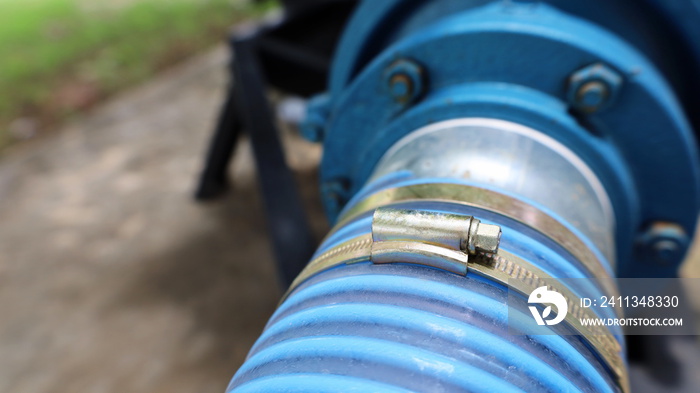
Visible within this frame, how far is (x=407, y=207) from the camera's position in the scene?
51cm

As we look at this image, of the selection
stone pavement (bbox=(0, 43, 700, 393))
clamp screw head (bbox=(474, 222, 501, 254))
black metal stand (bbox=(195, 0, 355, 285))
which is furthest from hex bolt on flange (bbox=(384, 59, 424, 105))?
stone pavement (bbox=(0, 43, 700, 393))

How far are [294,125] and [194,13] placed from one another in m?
1.53

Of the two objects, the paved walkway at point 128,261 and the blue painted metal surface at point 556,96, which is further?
the paved walkway at point 128,261

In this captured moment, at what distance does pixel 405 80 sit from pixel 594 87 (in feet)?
0.77

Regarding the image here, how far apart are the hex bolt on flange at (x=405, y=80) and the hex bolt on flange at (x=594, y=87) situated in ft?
0.63

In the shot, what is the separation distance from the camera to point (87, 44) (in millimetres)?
2852

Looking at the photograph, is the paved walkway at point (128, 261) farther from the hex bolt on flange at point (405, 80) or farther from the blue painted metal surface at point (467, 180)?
the hex bolt on flange at point (405, 80)

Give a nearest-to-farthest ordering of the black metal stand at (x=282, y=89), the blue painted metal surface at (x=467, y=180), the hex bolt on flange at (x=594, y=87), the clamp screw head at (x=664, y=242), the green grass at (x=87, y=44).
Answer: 1. the blue painted metal surface at (x=467, y=180)
2. the hex bolt on flange at (x=594, y=87)
3. the clamp screw head at (x=664, y=242)
4. the black metal stand at (x=282, y=89)
5. the green grass at (x=87, y=44)

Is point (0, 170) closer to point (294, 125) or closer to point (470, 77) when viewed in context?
point (294, 125)

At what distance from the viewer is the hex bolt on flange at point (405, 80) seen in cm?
68

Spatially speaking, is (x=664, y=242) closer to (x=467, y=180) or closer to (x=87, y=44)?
(x=467, y=180)

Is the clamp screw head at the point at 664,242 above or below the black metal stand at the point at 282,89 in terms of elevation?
below

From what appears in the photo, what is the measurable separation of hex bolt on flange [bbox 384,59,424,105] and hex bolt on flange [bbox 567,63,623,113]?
0.19 metres

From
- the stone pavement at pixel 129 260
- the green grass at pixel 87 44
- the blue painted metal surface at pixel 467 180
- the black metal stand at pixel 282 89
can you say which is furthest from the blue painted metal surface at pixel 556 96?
the green grass at pixel 87 44
